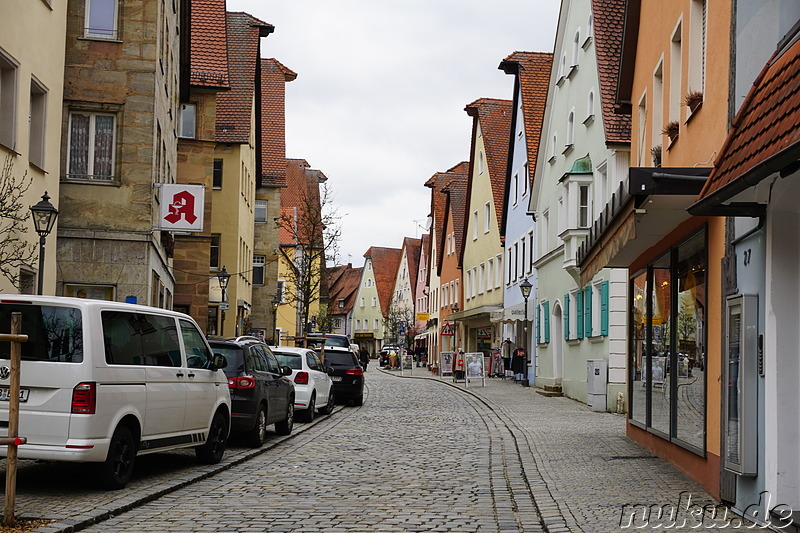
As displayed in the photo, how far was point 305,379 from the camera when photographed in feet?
71.9

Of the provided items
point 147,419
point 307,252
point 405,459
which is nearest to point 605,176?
point 405,459

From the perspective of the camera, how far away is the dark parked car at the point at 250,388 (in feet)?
52.1

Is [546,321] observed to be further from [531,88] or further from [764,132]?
[764,132]

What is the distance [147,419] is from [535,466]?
4.99 meters

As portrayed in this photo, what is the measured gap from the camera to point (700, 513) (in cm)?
964

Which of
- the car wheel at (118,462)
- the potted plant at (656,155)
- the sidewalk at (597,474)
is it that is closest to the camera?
the sidewalk at (597,474)

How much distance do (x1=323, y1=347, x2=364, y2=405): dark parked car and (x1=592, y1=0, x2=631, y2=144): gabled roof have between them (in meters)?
8.68

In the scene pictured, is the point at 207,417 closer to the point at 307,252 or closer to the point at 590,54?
the point at 590,54

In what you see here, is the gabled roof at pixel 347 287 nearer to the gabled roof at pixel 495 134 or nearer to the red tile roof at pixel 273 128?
the red tile roof at pixel 273 128

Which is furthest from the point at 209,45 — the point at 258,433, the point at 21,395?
the point at 21,395

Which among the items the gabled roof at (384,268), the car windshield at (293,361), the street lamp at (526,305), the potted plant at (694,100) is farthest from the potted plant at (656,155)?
the gabled roof at (384,268)

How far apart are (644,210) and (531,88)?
30.7 meters

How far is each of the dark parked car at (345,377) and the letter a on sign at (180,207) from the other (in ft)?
22.4

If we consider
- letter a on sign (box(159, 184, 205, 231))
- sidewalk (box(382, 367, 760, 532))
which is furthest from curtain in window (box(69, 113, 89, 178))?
sidewalk (box(382, 367, 760, 532))
